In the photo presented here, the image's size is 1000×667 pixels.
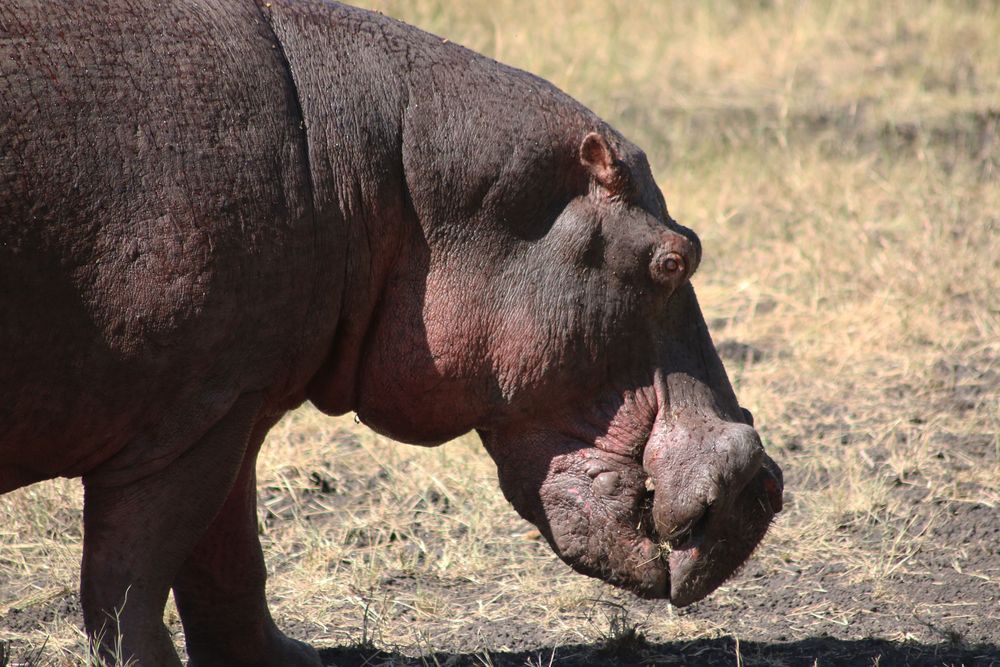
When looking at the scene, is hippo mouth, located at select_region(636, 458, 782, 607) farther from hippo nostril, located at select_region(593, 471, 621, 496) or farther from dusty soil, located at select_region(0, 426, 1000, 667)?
dusty soil, located at select_region(0, 426, 1000, 667)

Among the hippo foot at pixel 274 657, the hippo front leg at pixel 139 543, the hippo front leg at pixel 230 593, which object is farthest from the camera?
the hippo foot at pixel 274 657

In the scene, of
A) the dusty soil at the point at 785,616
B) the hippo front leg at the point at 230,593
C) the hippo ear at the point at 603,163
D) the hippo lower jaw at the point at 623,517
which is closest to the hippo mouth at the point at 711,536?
the hippo lower jaw at the point at 623,517

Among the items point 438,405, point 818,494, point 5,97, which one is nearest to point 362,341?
point 438,405

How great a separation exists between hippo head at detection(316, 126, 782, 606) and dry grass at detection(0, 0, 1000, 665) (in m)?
0.80

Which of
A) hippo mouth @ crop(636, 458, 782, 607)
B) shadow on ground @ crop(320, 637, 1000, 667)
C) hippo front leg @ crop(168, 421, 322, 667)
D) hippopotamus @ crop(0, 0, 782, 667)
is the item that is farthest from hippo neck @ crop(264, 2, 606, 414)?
shadow on ground @ crop(320, 637, 1000, 667)

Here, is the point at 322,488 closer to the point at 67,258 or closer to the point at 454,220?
the point at 454,220

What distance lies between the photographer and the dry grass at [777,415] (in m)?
4.11

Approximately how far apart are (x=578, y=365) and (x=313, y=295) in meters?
0.64

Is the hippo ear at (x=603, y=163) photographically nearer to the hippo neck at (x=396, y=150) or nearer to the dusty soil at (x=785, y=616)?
the hippo neck at (x=396, y=150)

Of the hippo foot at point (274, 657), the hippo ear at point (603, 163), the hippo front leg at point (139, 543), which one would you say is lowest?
the hippo foot at point (274, 657)

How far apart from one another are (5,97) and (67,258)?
0.30 m

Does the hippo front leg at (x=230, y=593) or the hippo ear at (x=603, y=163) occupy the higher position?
the hippo ear at (x=603, y=163)

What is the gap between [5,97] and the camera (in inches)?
93.4

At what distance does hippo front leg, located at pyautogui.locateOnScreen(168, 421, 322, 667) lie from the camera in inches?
133
